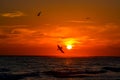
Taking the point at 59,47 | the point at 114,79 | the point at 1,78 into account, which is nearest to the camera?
the point at 59,47

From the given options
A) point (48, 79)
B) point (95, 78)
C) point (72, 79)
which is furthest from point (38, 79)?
point (95, 78)

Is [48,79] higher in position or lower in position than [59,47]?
lower

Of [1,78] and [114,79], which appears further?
[1,78]

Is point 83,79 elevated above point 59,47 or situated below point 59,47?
below

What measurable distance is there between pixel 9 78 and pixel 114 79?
1322 centimetres

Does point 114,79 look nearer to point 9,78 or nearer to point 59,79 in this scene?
point 59,79

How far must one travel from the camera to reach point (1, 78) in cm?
4181

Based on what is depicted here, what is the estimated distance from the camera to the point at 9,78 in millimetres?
42344

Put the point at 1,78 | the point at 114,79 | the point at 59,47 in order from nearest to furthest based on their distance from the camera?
the point at 59,47, the point at 114,79, the point at 1,78

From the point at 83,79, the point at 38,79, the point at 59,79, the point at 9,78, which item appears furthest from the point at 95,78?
the point at 9,78

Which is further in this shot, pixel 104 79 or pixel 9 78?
pixel 9 78

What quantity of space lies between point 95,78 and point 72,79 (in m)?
2.90

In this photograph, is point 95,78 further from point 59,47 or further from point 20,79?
point 59,47

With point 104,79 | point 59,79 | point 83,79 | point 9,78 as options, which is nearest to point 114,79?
point 104,79
